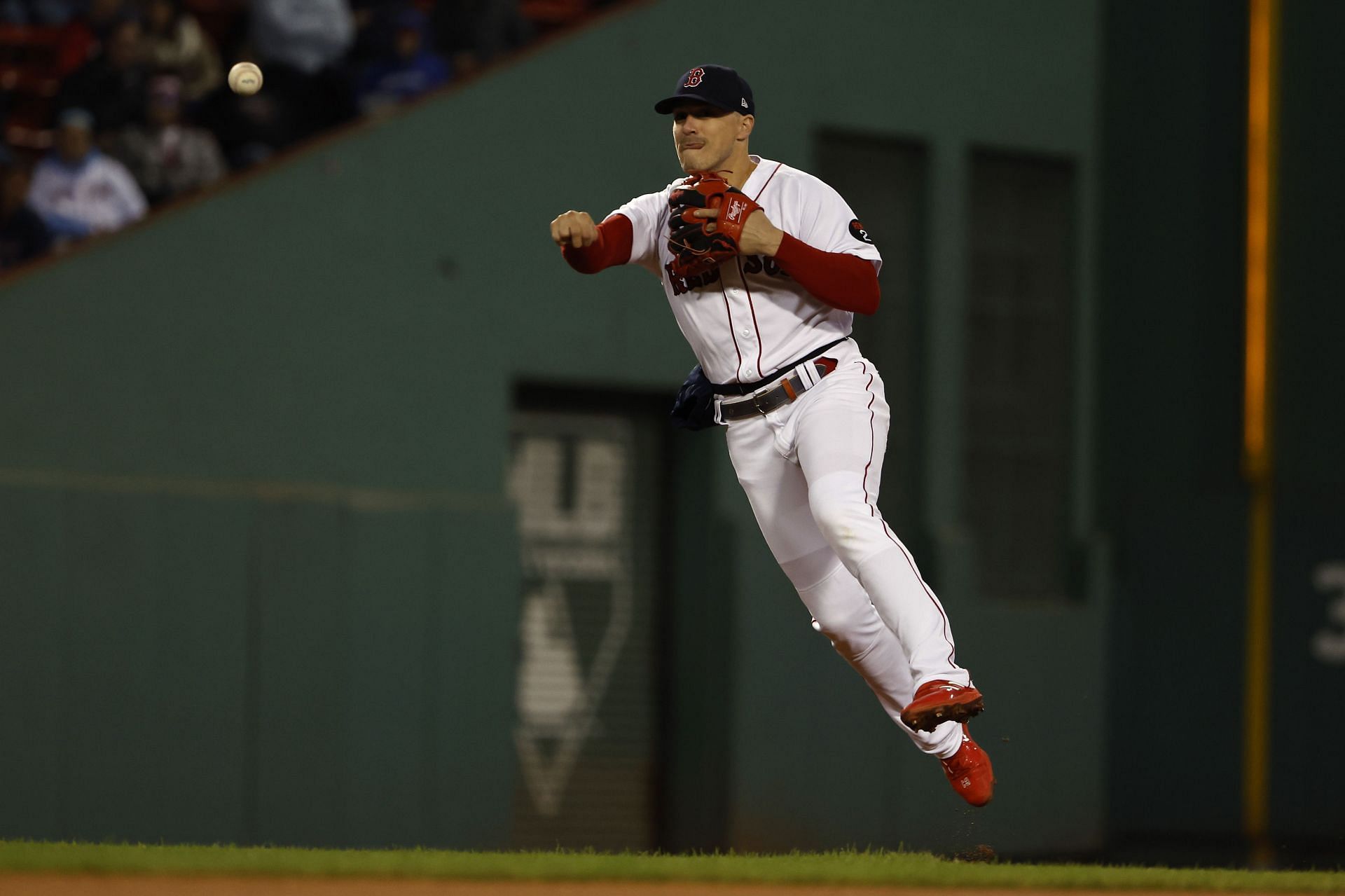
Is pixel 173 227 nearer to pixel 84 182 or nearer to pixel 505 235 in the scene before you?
pixel 84 182

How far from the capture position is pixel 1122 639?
1284 centimetres

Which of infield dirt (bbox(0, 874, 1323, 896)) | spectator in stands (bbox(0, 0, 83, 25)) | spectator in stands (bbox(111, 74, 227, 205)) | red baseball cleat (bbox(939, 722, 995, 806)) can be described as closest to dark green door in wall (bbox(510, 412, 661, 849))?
spectator in stands (bbox(111, 74, 227, 205))

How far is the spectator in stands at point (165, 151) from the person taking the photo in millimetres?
10148

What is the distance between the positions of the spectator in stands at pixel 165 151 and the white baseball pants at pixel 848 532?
205 inches

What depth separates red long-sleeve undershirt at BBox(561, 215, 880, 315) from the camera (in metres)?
5.66

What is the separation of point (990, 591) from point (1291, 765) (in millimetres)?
2412

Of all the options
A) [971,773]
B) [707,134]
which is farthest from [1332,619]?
[707,134]

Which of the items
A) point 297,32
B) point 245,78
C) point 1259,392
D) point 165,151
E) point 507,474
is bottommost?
point 507,474

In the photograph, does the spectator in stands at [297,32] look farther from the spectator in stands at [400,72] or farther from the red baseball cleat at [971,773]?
the red baseball cleat at [971,773]

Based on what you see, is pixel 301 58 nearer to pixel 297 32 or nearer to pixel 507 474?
pixel 297 32

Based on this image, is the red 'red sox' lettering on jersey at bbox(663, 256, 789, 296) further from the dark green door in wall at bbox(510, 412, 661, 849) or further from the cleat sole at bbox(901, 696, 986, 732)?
the dark green door in wall at bbox(510, 412, 661, 849)

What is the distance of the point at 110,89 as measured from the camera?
10.2m

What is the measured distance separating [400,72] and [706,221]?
5.88m

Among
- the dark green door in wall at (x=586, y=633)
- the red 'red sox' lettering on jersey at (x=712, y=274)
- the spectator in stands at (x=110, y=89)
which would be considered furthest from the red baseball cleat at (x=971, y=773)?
the spectator in stands at (x=110, y=89)
